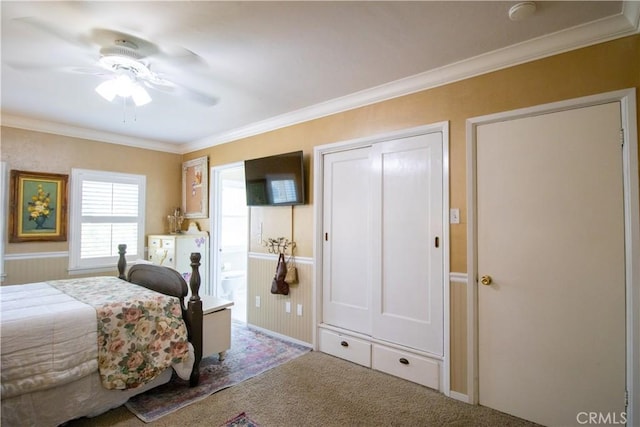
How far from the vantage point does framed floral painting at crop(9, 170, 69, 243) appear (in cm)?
357

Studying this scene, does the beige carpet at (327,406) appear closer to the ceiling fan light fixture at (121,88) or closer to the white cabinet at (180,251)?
the white cabinet at (180,251)

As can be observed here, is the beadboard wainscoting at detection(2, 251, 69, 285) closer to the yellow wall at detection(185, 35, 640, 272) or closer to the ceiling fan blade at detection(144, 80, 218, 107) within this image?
the ceiling fan blade at detection(144, 80, 218, 107)

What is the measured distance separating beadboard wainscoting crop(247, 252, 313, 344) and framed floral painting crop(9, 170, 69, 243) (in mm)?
2431

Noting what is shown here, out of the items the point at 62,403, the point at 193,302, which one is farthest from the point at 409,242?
the point at 62,403

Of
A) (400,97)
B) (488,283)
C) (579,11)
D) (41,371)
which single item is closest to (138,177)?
(41,371)

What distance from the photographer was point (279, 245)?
360 centimetres

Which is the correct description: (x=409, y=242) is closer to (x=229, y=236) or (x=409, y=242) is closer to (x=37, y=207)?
(x=229, y=236)

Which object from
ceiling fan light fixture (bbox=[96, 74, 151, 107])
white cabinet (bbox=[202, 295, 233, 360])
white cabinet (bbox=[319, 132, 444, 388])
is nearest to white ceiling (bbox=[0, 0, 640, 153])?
ceiling fan light fixture (bbox=[96, 74, 151, 107])

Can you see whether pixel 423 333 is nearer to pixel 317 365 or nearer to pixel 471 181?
pixel 317 365

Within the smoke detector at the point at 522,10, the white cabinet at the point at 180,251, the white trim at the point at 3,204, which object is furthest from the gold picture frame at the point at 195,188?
the smoke detector at the point at 522,10

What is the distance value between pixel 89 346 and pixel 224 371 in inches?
44.2

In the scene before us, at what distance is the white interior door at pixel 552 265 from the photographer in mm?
1852

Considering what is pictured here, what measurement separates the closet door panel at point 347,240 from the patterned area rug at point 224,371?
0.62 metres

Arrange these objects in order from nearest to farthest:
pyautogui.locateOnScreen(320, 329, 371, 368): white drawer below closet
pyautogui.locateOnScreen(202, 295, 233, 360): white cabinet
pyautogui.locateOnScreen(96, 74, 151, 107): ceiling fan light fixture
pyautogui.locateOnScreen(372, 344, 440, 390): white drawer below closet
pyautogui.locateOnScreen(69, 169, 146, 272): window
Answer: pyautogui.locateOnScreen(96, 74, 151, 107): ceiling fan light fixture → pyautogui.locateOnScreen(372, 344, 440, 390): white drawer below closet → pyautogui.locateOnScreen(202, 295, 233, 360): white cabinet → pyautogui.locateOnScreen(320, 329, 371, 368): white drawer below closet → pyautogui.locateOnScreen(69, 169, 146, 272): window
